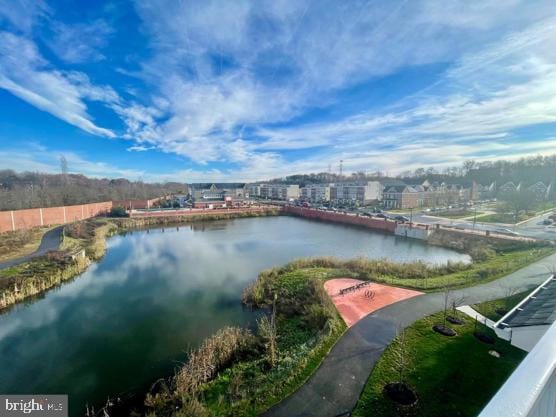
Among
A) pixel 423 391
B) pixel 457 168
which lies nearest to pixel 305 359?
pixel 423 391

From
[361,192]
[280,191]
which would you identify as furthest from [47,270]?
[280,191]

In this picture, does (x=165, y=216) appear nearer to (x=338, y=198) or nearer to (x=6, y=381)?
(x=6, y=381)

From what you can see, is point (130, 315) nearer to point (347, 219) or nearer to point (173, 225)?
Result: point (173, 225)

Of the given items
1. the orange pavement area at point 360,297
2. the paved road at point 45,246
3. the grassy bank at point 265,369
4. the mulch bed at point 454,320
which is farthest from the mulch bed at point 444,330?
the paved road at point 45,246

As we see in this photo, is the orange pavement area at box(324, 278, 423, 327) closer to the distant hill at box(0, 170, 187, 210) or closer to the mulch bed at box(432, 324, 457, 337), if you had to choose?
the mulch bed at box(432, 324, 457, 337)

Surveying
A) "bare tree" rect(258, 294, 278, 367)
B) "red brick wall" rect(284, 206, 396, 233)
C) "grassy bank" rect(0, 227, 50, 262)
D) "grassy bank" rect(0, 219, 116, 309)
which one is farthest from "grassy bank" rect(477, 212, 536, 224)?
"grassy bank" rect(0, 227, 50, 262)

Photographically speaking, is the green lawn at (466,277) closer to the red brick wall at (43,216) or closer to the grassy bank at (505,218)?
the grassy bank at (505,218)
